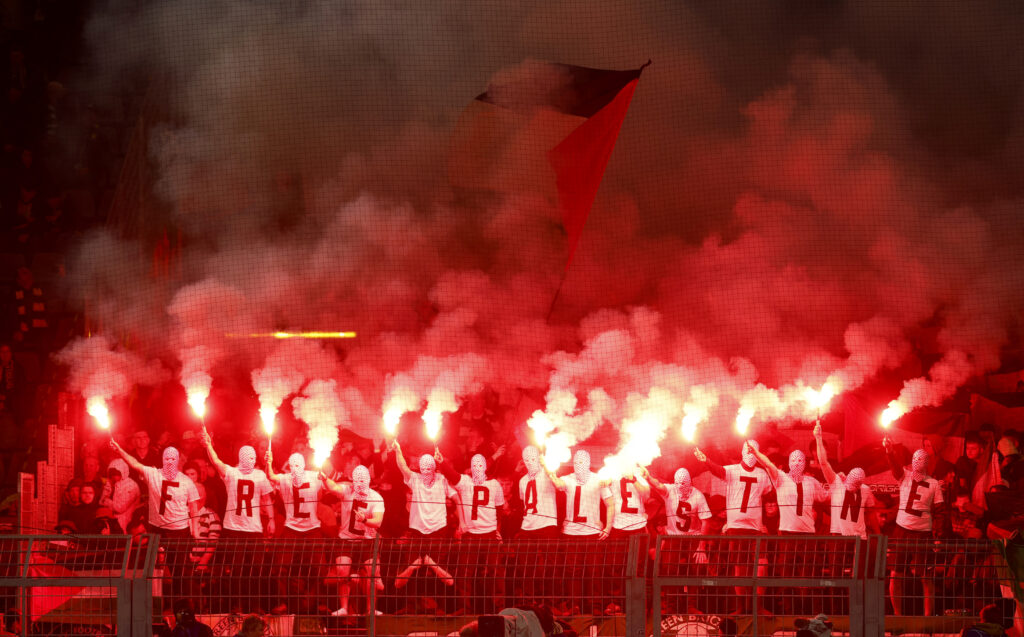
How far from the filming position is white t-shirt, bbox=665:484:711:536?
26.2ft

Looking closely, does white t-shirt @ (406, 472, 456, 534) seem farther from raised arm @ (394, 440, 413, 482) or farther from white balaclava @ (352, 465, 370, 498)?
white balaclava @ (352, 465, 370, 498)

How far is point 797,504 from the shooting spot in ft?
26.3

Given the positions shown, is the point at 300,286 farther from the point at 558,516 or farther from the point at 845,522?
the point at 845,522

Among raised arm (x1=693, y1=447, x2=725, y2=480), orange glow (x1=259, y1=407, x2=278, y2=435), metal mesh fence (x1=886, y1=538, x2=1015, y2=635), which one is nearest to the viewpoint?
metal mesh fence (x1=886, y1=538, x2=1015, y2=635)

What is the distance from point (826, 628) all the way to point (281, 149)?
8267mm

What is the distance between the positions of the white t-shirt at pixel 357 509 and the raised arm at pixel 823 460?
3.30m

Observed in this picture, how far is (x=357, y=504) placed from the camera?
319 inches

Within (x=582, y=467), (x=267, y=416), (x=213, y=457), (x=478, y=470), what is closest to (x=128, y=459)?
(x=213, y=457)

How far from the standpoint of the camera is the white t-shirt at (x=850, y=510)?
793cm

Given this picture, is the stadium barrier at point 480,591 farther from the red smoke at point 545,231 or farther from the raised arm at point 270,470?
the red smoke at point 545,231

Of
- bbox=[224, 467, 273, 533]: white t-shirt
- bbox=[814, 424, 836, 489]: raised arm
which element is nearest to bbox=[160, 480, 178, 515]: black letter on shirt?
bbox=[224, 467, 273, 533]: white t-shirt

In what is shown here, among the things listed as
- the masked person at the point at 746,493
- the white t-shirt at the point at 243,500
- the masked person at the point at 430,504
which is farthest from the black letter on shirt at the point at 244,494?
the masked person at the point at 746,493

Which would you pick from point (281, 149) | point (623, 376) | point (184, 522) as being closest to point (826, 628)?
point (184, 522)

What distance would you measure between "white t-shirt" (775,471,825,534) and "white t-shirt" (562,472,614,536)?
1.25 m
